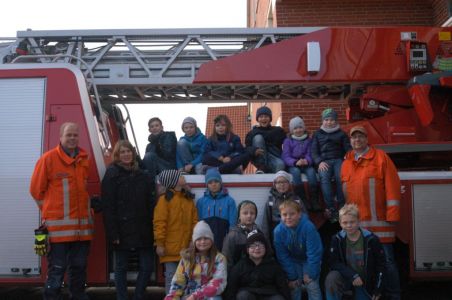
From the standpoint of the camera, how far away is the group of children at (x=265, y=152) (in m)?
6.01

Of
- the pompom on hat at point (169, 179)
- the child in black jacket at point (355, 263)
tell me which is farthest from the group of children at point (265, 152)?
the child in black jacket at point (355, 263)

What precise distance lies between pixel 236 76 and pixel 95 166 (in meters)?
1.89

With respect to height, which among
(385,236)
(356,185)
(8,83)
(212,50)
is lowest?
(385,236)

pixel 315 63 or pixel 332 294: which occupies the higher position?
pixel 315 63

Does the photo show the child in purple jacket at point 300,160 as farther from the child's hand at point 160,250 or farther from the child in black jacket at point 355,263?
the child's hand at point 160,250

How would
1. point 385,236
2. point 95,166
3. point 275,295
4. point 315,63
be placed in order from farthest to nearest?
point 315,63 → point 95,166 → point 385,236 → point 275,295

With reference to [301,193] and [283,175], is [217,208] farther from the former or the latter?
[301,193]

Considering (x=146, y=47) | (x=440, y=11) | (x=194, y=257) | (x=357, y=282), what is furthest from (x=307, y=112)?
(x=194, y=257)

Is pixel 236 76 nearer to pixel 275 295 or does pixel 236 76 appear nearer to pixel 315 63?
pixel 315 63

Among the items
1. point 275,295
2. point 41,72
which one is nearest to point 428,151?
point 275,295

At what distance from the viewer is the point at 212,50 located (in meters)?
7.02

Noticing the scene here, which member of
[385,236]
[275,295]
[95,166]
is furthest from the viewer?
[95,166]

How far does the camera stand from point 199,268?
5.24m

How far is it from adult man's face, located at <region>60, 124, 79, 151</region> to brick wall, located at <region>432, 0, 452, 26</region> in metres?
7.87
